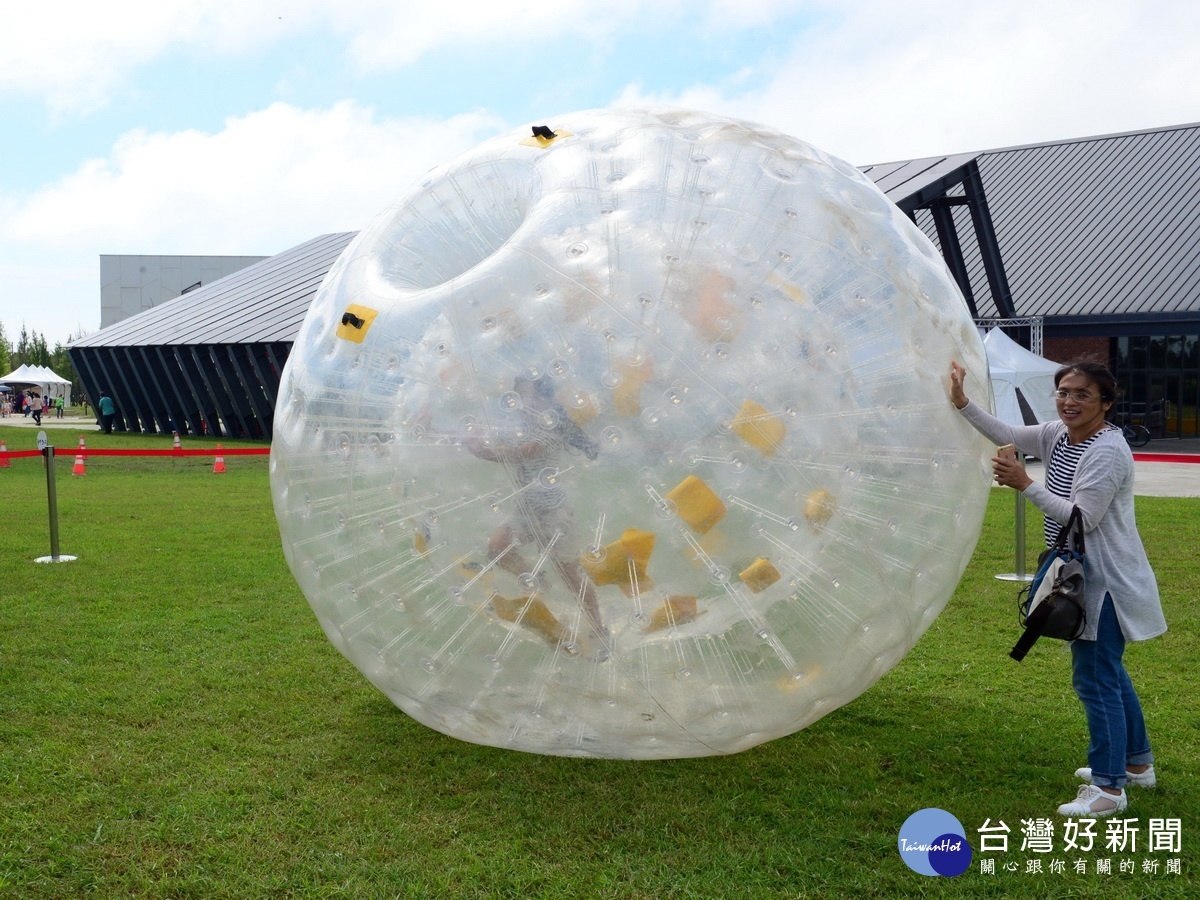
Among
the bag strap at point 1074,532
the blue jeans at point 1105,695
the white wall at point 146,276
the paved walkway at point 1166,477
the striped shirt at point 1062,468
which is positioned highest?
the white wall at point 146,276

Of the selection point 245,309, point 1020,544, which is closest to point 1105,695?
point 1020,544

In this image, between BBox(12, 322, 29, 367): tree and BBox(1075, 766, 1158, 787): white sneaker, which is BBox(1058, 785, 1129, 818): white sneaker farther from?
BBox(12, 322, 29, 367): tree

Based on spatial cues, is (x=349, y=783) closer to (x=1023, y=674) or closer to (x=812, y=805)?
(x=812, y=805)

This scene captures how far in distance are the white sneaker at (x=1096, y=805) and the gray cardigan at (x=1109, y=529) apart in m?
0.56

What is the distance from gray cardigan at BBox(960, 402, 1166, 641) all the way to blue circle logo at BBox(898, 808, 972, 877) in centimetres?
84

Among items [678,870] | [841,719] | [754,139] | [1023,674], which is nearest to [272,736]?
[678,870]

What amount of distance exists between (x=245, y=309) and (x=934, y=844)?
28421 mm

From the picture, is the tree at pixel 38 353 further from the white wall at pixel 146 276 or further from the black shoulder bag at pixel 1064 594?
the black shoulder bag at pixel 1064 594

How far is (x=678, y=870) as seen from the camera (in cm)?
353

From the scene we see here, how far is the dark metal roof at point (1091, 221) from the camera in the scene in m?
23.4

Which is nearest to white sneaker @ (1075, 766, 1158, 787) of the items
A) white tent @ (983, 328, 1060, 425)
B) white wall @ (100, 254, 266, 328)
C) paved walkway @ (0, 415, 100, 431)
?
white tent @ (983, 328, 1060, 425)

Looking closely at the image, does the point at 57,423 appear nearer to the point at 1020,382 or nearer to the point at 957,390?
the point at 1020,382

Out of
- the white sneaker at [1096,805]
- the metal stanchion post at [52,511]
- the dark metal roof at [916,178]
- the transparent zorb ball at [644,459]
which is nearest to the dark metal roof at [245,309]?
the dark metal roof at [916,178]

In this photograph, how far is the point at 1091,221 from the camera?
1050 inches
